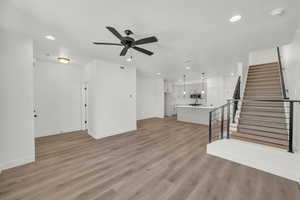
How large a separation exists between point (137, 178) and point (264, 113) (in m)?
4.41

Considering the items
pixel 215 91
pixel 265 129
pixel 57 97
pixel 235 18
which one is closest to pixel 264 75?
pixel 265 129

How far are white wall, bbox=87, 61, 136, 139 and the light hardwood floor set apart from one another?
1.31 metres

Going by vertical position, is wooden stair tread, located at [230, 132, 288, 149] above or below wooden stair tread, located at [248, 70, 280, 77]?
below

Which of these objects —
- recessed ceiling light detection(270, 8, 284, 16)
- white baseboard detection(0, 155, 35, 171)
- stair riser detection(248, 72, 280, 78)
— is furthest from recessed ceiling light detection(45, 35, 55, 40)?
stair riser detection(248, 72, 280, 78)

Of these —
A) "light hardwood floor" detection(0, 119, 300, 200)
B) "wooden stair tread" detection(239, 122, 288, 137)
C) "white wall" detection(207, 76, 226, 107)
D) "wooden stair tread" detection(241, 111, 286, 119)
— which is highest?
"white wall" detection(207, 76, 226, 107)

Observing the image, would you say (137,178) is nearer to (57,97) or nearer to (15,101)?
(15,101)

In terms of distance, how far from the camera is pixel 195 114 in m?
7.18

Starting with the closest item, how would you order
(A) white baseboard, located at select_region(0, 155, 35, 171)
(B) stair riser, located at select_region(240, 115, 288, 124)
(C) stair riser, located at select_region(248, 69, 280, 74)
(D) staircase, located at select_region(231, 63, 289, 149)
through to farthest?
(A) white baseboard, located at select_region(0, 155, 35, 171) → (D) staircase, located at select_region(231, 63, 289, 149) → (B) stair riser, located at select_region(240, 115, 288, 124) → (C) stair riser, located at select_region(248, 69, 280, 74)

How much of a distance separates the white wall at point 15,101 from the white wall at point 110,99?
184cm

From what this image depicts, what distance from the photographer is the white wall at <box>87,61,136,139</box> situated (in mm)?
4508

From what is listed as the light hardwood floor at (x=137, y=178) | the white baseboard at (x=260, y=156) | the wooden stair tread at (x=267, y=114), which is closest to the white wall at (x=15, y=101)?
the light hardwood floor at (x=137, y=178)

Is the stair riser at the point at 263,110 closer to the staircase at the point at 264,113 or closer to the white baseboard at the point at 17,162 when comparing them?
the staircase at the point at 264,113

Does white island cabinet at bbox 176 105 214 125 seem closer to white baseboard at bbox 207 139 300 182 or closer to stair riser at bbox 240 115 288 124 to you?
stair riser at bbox 240 115 288 124

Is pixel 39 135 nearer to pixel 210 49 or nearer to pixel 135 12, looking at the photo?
pixel 135 12
